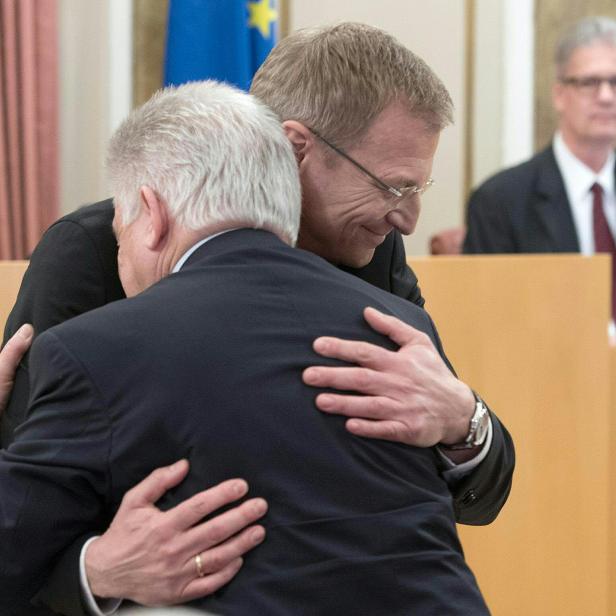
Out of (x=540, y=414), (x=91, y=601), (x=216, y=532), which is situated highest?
(x=216, y=532)

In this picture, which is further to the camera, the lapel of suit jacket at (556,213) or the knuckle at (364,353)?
the lapel of suit jacket at (556,213)

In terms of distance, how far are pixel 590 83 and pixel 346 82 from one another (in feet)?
9.56

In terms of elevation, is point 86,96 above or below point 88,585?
above

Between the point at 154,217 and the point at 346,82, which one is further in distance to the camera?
the point at 346,82

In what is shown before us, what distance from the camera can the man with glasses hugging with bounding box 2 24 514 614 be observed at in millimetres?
1631

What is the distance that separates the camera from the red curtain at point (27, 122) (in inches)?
222

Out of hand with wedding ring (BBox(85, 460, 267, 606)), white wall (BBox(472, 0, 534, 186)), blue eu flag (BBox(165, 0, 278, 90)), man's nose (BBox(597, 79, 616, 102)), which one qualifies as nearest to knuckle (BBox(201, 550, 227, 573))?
hand with wedding ring (BBox(85, 460, 267, 606))

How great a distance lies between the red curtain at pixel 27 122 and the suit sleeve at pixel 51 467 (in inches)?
163

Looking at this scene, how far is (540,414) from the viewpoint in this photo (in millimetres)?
3367

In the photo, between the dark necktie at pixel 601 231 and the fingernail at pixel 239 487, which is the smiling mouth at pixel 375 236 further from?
the dark necktie at pixel 601 231

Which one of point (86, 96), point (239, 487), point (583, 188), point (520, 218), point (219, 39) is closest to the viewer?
point (239, 487)

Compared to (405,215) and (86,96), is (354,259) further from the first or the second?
(86,96)

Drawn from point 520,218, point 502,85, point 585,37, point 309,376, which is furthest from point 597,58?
point 309,376

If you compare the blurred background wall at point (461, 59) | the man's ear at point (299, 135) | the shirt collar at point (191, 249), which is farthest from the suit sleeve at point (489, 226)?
the shirt collar at point (191, 249)
